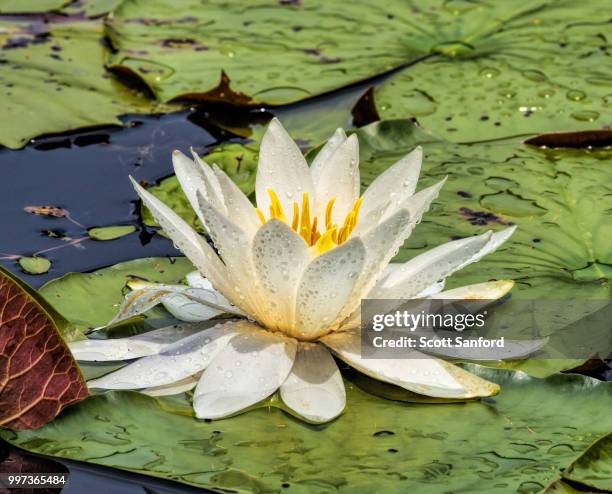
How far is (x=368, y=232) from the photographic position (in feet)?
8.43

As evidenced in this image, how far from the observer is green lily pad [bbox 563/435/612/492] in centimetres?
236

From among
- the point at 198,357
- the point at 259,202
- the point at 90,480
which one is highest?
the point at 259,202

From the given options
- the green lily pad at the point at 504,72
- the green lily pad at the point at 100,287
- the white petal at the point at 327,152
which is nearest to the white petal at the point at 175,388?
the green lily pad at the point at 100,287

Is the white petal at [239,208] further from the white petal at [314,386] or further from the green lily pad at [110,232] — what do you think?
the green lily pad at [110,232]

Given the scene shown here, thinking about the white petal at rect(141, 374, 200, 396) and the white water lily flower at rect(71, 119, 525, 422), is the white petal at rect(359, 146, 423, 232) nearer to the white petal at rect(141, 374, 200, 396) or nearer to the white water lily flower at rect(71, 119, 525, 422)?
the white water lily flower at rect(71, 119, 525, 422)

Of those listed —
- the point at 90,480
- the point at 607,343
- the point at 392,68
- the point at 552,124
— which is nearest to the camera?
the point at 90,480

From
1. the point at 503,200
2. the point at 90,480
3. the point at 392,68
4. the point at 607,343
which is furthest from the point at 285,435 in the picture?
the point at 392,68

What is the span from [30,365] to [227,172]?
1.66 meters

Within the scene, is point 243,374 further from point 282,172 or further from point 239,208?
point 282,172

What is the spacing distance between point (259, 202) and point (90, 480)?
38.6 inches

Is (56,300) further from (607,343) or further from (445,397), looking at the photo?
(607,343)

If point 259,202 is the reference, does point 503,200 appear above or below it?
below

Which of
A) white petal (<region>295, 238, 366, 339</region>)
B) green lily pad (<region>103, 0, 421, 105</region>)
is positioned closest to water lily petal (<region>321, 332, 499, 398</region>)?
white petal (<region>295, 238, 366, 339</region>)

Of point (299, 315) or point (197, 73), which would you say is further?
point (197, 73)
